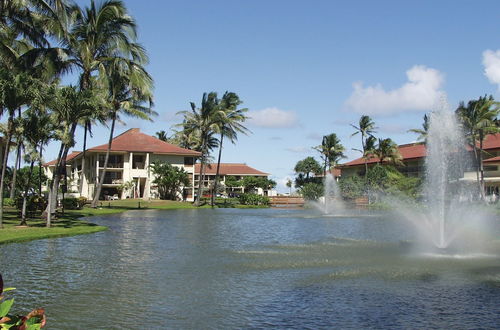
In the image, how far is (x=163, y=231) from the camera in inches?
1072

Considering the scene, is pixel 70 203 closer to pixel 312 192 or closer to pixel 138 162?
pixel 138 162

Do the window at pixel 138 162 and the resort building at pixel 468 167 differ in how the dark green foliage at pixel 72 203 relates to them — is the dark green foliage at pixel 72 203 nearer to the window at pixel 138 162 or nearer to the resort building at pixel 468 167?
the window at pixel 138 162

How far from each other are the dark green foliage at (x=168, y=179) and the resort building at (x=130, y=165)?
1.24 meters

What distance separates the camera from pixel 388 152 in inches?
2640

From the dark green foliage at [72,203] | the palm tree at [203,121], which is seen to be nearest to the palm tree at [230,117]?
the palm tree at [203,121]

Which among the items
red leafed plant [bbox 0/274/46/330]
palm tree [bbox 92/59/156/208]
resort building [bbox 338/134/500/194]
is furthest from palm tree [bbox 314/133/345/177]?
red leafed plant [bbox 0/274/46/330]

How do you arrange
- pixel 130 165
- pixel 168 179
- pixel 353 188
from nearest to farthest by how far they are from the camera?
1. pixel 168 179
2. pixel 353 188
3. pixel 130 165

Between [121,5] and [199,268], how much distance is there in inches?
879

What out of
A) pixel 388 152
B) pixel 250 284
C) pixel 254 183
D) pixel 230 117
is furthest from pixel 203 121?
pixel 250 284

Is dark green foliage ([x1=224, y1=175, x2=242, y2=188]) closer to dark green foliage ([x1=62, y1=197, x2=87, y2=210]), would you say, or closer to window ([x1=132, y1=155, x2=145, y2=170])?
window ([x1=132, y1=155, x2=145, y2=170])

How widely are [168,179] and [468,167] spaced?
3683cm

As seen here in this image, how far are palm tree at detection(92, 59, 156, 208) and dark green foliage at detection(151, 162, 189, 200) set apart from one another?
8800mm

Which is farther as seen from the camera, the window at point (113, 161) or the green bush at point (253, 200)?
the green bush at point (253, 200)

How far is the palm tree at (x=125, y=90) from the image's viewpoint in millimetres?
30094
